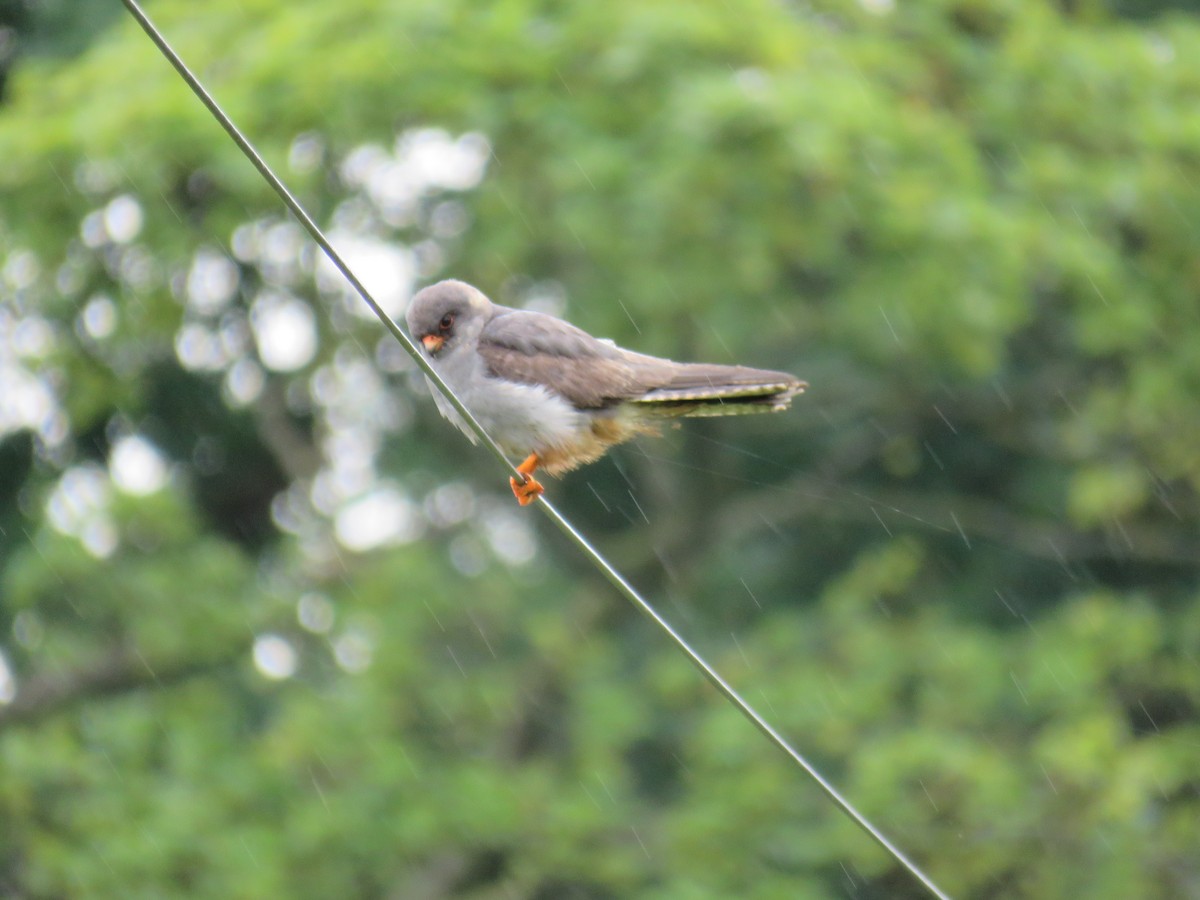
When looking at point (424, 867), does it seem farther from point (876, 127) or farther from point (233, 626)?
point (876, 127)

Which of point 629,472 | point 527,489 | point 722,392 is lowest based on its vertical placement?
point 629,472

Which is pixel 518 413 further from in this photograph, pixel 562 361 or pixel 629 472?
pixel 629 472

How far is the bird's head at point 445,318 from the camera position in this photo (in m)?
5.18

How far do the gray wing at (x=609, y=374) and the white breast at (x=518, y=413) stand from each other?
45 mm

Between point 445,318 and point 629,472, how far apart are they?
19.2 ft

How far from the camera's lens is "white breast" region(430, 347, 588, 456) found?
15.8ft

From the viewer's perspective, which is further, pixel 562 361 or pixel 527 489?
pixel 562 361

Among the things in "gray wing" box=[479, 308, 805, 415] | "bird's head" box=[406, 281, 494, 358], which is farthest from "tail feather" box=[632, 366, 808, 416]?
"bird's head" box=[406, 281, 494, 358]

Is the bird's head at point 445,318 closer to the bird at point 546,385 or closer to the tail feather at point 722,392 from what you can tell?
the bird at point 546,385

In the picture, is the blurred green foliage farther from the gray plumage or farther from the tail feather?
the tail feather

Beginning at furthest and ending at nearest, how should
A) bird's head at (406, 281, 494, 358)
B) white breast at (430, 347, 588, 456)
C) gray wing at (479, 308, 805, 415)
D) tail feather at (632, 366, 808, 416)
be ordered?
bird's head at (406, 281, 494, 358), white breast at (430, 347, 588, 456), gray wing at (479, 308, 805, 415), tail feather at (632, 366, 808, 416)

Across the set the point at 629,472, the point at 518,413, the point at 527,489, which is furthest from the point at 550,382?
the point at 629,472

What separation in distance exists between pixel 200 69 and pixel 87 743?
15.6 ft

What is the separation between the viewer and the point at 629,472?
11.0 metres
